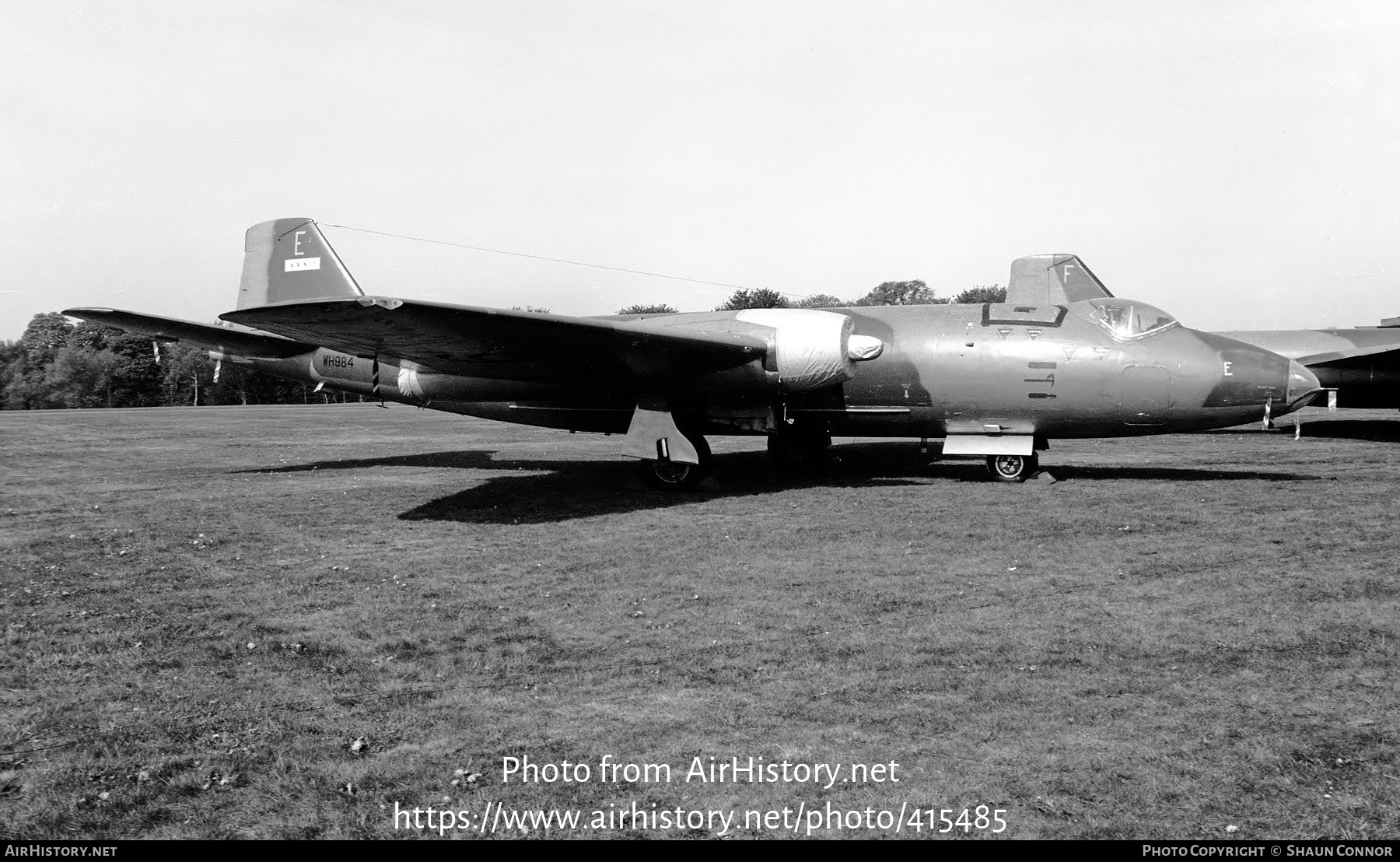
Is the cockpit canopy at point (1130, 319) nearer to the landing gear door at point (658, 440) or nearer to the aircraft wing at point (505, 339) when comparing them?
the aircraft wing at point (505, 339)

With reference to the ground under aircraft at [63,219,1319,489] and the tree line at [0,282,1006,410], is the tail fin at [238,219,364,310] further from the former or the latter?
the tree line at [0,282,1006,410]

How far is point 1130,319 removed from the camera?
44.3 ft

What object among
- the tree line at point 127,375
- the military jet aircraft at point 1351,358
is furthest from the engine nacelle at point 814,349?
the tree line at point 127,375

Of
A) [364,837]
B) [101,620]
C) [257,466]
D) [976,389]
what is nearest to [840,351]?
[976,389]

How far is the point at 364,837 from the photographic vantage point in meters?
3.58

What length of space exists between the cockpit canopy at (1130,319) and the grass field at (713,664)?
8.92ft

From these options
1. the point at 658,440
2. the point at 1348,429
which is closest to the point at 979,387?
the point at 658,440

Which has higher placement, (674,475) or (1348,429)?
(1348,429)

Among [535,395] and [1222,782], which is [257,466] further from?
[1222,782]

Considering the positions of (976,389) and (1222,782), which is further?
(976,389)

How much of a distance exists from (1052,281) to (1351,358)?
8060 millimetres

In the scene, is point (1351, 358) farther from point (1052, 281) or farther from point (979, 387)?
point (979, 387)

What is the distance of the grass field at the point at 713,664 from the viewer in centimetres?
381

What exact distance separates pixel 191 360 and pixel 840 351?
305ft
